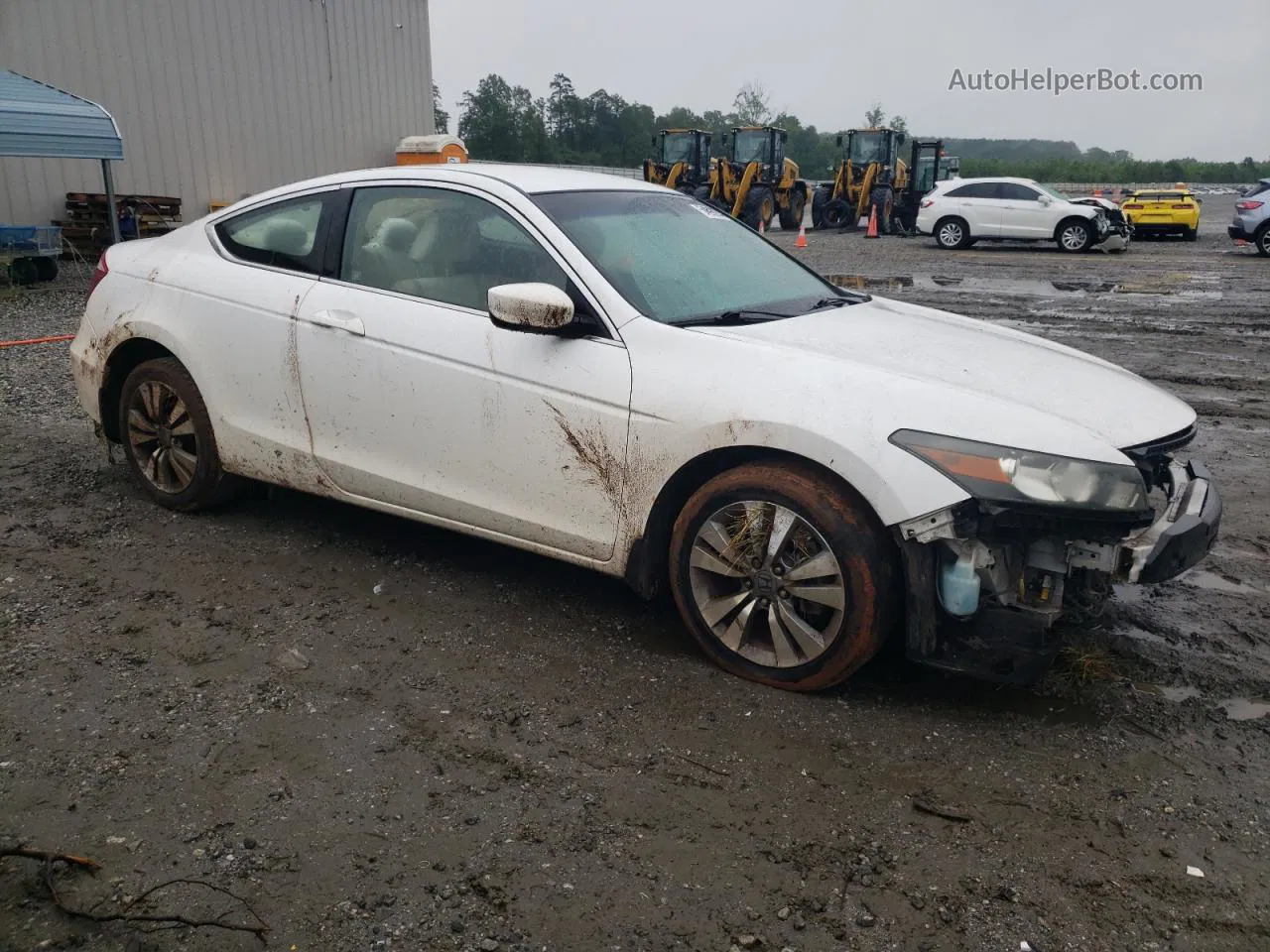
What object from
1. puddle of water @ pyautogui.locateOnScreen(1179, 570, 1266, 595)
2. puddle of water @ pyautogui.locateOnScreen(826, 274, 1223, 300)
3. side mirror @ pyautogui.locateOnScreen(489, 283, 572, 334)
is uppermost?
side mirror @ pyautogui.locateOnScreen(489, 283, 572, 334)

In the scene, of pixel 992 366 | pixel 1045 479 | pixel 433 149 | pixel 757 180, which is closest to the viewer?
pixel 1045 479

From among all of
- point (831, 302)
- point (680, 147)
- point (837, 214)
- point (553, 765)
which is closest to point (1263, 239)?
point (837, 214)

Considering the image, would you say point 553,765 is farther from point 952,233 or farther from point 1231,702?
point 952,233

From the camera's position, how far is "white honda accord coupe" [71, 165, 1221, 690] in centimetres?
315

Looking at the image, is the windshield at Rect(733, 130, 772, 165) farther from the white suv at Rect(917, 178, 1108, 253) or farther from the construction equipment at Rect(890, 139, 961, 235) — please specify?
the white suv at Rect(917, 178, 1108, 253)

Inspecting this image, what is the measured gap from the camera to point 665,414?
348 cm

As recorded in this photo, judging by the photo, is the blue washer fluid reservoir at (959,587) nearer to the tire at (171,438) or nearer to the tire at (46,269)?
the tire at (171,438)

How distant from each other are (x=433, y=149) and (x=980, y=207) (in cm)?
1200

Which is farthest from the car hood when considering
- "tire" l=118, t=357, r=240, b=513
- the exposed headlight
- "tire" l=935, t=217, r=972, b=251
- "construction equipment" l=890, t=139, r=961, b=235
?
"construction equipment" l=890, t=139, r=961, b=235

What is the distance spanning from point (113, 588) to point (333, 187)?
6.09 ft

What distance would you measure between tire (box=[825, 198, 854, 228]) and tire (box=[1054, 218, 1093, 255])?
316 inches

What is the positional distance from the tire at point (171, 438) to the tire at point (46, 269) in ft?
35.4

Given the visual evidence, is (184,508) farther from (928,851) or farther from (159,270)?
(928,851)

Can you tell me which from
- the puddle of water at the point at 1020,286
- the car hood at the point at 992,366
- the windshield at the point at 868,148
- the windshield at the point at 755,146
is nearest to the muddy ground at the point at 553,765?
the car hood at the point at 992,366
